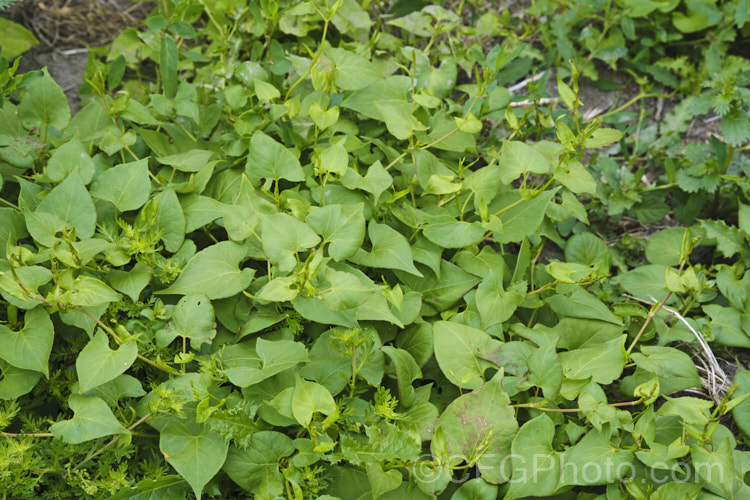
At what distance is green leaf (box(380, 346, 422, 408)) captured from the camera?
1464 mm

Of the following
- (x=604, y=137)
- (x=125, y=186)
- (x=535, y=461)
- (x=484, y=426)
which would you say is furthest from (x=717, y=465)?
(x=125, y=186)

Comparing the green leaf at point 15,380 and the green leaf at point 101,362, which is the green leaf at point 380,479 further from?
the green leaf at point 15,380

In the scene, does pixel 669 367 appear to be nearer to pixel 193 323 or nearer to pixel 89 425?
pixel 193 323

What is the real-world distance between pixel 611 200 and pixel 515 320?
0.78 metres

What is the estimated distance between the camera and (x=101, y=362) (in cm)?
131

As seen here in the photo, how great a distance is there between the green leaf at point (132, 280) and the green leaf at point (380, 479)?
2.43ft

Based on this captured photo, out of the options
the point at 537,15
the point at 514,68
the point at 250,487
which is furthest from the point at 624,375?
the point at 537,15

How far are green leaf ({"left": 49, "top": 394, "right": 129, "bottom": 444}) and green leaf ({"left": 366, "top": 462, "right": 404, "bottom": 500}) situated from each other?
0.57 meters

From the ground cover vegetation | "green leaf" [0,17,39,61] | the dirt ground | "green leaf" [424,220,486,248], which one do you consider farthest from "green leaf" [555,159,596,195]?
"green leaf" [0,17,39,61]

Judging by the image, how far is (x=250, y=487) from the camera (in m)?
1.38

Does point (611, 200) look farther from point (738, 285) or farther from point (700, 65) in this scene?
point (700, 65)

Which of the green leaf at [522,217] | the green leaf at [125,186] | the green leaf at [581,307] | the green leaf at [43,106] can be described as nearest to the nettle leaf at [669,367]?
the green leaf at [581,307]

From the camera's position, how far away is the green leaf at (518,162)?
1688 mm

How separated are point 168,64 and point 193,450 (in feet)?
4.40
